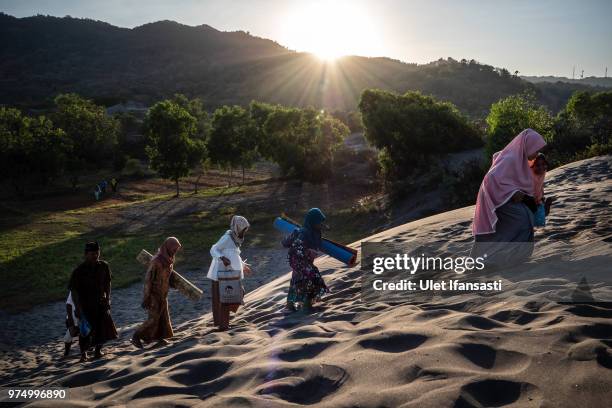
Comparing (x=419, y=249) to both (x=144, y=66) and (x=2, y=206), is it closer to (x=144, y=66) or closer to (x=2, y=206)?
(x=2, y=206)

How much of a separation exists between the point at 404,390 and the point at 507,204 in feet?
12.7

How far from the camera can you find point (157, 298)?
7164 millimetres

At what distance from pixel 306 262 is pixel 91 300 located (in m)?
3.08

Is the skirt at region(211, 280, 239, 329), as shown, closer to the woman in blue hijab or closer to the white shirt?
the white shirt

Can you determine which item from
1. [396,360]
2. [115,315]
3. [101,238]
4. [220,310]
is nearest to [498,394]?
[396,360]

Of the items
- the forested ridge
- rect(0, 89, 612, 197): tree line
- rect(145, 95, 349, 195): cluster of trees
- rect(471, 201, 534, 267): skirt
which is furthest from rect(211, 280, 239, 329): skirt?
the forested ridge

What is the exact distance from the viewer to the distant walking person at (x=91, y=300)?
6.93m

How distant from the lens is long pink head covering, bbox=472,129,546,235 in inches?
253

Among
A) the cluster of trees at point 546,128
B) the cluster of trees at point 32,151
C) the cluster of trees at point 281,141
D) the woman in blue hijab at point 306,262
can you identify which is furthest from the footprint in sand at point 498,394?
the cluster of trees at point 32,151

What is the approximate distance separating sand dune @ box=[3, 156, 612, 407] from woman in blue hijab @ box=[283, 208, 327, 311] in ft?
1.10

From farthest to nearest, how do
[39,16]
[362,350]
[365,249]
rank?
→ [39,16] → [365,249] → [362,350]

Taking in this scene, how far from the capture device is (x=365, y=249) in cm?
1010

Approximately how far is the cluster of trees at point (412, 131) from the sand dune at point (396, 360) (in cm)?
2368

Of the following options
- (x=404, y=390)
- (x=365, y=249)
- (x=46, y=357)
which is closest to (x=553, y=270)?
(x=404, y=390)
